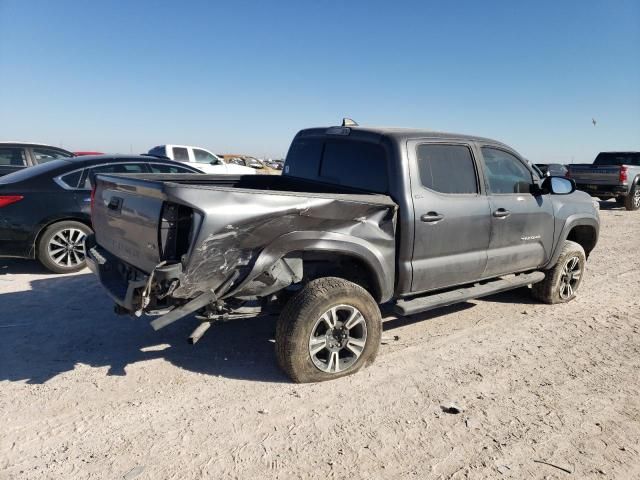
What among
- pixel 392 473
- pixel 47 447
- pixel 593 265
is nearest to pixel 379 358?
pixel 392 473

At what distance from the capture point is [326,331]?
11.6ft

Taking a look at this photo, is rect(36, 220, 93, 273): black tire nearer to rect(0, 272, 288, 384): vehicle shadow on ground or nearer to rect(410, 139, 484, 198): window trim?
rect(0, 272, 288, 384): vehicle shadow on ground

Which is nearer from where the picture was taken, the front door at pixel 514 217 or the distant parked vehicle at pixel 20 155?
the front door at pixel 514 217

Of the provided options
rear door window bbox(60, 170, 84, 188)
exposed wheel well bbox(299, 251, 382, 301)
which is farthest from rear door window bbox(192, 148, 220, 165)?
exposed wheel well bbox(299, 251, 382, 301)

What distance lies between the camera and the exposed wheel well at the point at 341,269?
11.9 ft

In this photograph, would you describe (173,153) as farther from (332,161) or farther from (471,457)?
(471,457)

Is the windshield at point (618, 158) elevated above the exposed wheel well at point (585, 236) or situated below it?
above

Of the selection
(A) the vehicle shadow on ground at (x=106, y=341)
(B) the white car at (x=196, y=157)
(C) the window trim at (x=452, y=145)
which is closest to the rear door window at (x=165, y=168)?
(A) the vehicle shadow on ground at (x=106, y=341)

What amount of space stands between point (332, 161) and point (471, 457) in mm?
2806

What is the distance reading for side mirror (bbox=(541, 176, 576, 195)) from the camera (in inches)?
196

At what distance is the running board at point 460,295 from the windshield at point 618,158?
1479 cm

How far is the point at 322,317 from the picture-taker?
3439mm

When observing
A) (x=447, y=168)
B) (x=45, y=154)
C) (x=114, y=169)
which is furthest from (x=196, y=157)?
(x=447, y=168)

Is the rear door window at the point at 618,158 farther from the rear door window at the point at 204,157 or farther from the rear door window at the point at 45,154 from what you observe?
the rear door window at the point at 45,154
